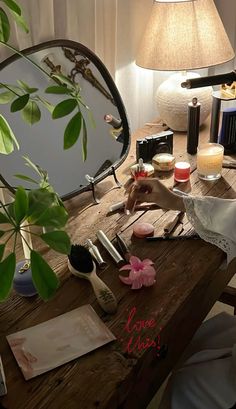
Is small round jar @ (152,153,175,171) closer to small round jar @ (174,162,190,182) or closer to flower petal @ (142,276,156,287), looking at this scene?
small round jar @ (174,162,190,182)

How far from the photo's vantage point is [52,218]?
534 mm

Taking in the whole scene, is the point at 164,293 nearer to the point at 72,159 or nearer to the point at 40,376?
the point at 40,376

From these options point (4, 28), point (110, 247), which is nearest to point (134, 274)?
point (110, 247)

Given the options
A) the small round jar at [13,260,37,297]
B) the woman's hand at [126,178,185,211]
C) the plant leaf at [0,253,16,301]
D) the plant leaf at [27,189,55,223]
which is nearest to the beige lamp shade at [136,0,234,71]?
the woman's hand at [126,178,185,211]

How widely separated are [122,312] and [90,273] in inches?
4.0

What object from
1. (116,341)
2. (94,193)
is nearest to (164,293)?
(116,341)

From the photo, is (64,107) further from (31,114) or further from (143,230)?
(143,230)

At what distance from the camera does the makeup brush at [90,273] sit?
2.58ft

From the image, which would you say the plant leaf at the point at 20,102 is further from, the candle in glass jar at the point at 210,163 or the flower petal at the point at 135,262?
the candle in glass jar at the point at 210,163

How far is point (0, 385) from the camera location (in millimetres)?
636

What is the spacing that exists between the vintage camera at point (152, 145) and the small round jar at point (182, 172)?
0.38ft

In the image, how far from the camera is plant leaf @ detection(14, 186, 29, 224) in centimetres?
50

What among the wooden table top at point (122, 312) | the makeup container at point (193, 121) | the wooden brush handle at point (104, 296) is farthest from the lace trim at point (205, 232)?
the makeup container at point (193, 121)

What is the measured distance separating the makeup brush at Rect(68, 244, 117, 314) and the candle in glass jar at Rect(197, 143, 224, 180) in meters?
0.47
